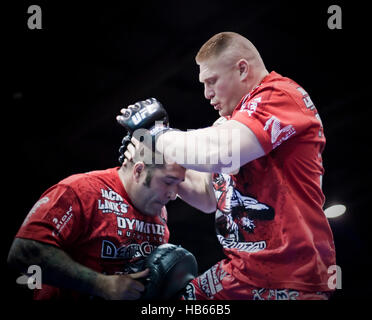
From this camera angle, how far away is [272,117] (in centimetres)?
160

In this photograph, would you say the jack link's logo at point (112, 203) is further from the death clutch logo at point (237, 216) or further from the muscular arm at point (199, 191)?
the death clutch logo at point (237, 216)

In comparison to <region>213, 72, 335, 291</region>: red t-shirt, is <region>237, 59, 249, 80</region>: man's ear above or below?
above

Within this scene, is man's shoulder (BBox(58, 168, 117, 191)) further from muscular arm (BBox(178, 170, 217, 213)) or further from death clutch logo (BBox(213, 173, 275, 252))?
death clutch logo (BBox(213, 173, 275, 252))

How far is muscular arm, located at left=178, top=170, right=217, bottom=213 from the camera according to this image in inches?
96.7

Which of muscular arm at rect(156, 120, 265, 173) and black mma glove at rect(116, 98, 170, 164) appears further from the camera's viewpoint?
black mma glove at rect(116, 98, 170, 164)

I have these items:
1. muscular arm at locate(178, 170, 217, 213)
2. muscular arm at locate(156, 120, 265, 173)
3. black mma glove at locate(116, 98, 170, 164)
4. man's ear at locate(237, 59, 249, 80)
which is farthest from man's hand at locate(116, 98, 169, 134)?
muscular arm at locate(178, 170, 217, 213)

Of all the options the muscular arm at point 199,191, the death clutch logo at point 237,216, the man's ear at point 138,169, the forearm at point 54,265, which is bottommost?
the forearm at point 54,265

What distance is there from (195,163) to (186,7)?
6.33ft


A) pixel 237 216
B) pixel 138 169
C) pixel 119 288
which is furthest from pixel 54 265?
pixel 237 216

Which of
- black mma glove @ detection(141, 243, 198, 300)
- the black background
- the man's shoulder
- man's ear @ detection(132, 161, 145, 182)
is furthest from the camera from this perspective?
the black background

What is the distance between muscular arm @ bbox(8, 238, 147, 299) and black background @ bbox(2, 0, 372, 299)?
69.0 inches

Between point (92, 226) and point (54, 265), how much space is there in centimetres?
31

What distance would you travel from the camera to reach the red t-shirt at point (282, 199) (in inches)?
63.4

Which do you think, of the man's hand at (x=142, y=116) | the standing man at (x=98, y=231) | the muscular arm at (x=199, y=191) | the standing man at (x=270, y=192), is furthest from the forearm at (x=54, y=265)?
the muscular arm at (x=199, y=191)
